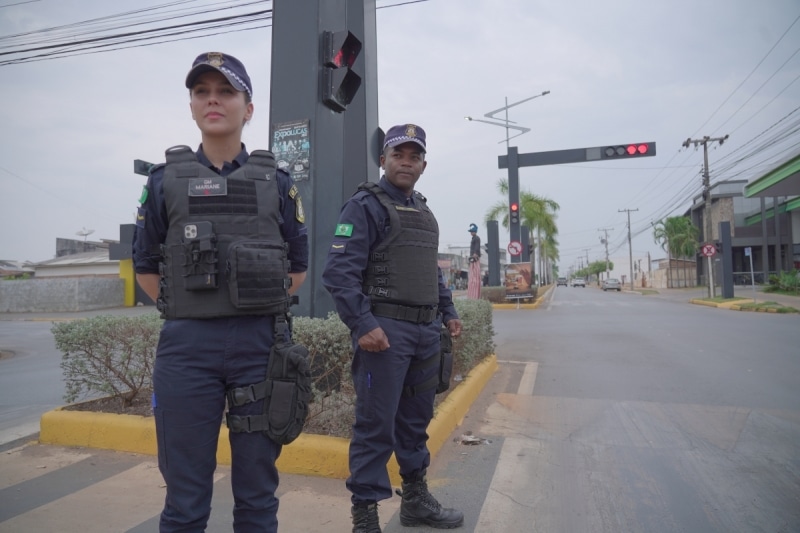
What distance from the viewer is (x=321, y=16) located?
4.54 meters

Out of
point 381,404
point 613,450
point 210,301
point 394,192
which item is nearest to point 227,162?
point 210,301

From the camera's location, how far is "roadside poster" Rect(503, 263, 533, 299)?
21.6 metres

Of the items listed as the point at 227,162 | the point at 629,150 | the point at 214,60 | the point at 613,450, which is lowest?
the point at 613,450

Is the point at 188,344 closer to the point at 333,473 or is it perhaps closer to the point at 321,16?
the point at 333,473

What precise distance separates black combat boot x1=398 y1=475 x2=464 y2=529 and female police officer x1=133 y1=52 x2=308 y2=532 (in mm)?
1071

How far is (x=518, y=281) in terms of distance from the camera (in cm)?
2180

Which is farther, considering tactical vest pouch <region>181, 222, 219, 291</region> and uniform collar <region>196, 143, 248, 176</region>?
uniform collar <region>196, 143, 248, 176</region>

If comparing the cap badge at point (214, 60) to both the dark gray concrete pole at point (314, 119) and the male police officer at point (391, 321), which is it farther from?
the dark gray concrete pole at point (314, 119)

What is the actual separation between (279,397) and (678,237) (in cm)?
6925

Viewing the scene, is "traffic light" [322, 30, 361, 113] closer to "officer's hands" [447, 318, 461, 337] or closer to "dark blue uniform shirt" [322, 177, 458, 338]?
"dark blue uniform shirt" [322, 177, 458, 338]

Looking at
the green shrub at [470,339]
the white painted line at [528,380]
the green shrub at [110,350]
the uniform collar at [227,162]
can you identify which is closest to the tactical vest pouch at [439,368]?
the uniform collar at [227,162]

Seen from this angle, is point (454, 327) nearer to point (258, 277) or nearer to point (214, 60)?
point (258, 277)

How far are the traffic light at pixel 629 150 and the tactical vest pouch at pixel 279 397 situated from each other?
18022 millimetres

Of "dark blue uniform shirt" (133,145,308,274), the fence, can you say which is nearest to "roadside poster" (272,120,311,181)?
"dark blue uniform shirt" (133,145,308,274)
